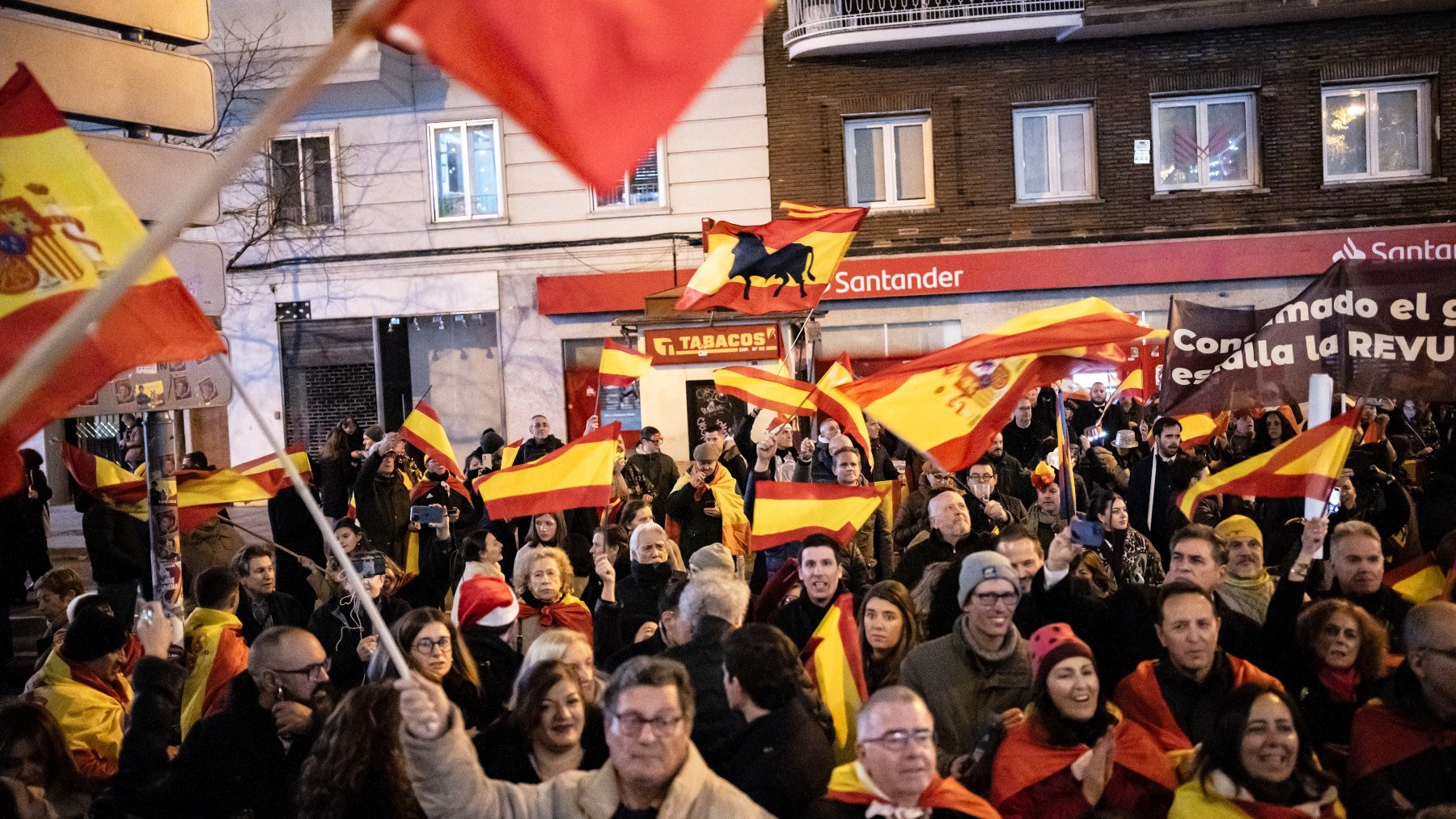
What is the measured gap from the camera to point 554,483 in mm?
8758

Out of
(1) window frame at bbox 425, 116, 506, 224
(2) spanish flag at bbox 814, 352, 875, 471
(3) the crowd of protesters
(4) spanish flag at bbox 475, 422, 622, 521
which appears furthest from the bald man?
(1) window frame at bbox 425, 116, 506, 224

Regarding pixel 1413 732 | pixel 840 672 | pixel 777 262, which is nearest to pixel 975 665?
pixel 840 672

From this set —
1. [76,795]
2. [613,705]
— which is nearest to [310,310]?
[76,795]

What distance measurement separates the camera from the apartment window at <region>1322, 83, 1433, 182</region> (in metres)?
19.9

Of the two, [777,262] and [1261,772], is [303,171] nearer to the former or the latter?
[777,262]

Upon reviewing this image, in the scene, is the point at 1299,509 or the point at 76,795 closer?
the point at 76,795

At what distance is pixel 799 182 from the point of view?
20.4 meters

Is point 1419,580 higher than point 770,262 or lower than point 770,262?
lower

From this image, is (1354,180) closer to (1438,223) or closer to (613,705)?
(1438,223)

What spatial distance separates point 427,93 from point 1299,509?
52.7 ft

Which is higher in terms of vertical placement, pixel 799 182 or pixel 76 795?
pixel 799 182

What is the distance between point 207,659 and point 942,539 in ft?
12.6

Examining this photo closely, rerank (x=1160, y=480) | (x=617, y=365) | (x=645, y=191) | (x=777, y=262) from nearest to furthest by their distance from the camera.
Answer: (x=1160, y=480) → (x=777, y=262) → (x=617, y=365) → (x=645, y=191)

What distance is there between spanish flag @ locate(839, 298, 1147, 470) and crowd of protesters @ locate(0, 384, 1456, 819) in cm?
65
